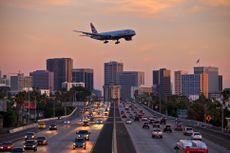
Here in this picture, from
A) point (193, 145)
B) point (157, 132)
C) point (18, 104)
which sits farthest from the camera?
point (18, 104)

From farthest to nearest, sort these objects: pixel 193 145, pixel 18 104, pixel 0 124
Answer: pixel 18 104 → pixel 0 124 → pixel 193 145

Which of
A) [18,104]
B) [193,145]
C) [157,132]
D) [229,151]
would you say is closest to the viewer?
[193,145]

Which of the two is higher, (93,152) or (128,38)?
(128,38)

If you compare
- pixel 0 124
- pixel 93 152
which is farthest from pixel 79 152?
pixel 0 124

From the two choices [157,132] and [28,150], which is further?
[157,132]

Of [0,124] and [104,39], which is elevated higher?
[104,39]

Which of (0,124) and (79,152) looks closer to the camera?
(79,152)

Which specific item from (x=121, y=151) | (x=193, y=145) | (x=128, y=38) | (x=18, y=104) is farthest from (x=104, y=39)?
(x=18, y=104)

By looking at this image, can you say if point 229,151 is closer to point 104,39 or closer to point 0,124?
point 104,39

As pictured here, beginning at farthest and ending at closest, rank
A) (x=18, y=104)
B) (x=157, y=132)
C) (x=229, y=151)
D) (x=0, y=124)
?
(x=18, y=104), (x=0, y=124), (x=157, y=132), (x=229, y=151)

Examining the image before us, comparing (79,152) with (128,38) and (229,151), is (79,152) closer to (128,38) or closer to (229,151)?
(128,38)
